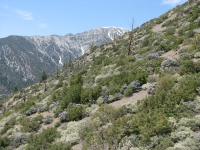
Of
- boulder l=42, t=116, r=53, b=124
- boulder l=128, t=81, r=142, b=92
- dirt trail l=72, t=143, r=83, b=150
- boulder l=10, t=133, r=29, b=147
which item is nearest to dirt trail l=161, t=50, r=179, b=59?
boulder l=128, t=81, r=142, b=92

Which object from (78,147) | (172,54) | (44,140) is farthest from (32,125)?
(172,54)

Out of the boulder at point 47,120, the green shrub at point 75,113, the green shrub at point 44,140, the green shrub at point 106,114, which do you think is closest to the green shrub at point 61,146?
the green shrub at point 44,140

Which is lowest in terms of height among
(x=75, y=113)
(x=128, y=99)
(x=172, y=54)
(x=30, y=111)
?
(x=30, y=111)

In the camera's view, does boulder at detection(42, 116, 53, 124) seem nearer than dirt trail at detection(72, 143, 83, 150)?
No

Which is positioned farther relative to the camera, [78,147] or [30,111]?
[30,111]

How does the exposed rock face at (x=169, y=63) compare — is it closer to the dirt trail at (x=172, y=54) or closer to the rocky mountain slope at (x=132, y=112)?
the rocky mountain slope at (x=132, y=112)

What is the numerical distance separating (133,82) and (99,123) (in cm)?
549

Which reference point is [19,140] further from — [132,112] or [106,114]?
[132,112]

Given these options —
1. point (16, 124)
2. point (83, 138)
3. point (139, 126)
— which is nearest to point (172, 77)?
point (139, 126)

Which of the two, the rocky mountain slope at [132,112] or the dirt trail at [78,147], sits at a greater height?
the rocky mountain slope at [132,112]

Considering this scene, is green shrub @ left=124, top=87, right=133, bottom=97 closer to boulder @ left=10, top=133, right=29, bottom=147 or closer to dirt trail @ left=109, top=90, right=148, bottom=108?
dirt trail @ left=109, top=90, right=148, bottom=108

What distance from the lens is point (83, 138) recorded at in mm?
13164

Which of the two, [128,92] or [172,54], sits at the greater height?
[172,54]

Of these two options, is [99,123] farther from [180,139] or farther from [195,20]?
[195,20]
